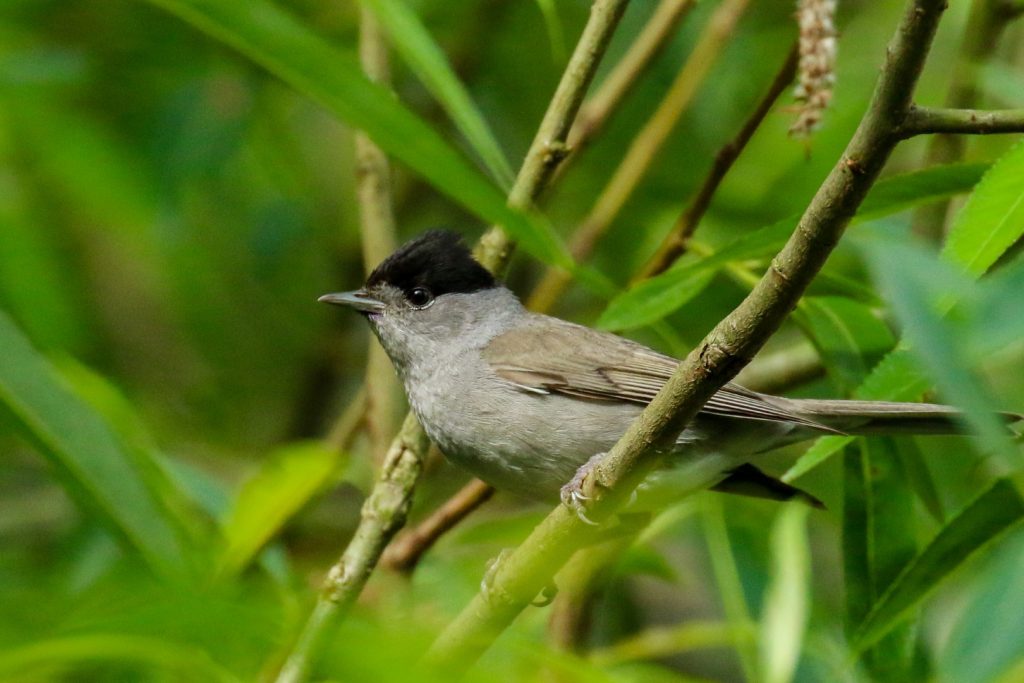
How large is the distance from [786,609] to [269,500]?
132 cm

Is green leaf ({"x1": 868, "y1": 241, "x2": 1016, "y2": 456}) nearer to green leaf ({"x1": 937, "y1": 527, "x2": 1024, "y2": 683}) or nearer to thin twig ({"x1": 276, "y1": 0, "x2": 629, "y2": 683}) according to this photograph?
green leaf ({"x1": 937, "y1": 527, "x2": 1024, "y2": 683})

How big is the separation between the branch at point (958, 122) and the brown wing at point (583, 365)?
4.59 ft

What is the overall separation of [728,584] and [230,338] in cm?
346

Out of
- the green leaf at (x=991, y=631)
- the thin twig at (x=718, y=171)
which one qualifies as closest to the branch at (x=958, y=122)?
the green leaf at (x=991, y=631)

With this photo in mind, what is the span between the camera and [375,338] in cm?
424

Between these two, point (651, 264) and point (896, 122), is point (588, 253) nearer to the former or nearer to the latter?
point (651, 264)

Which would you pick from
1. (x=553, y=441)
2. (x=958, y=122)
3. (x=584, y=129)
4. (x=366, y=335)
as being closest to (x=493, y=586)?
(x=553, y=441)

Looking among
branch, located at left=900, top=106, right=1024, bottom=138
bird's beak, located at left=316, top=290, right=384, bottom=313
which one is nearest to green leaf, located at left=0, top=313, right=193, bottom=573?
branch, located at left=900, top=106, right=1024, bottom=138

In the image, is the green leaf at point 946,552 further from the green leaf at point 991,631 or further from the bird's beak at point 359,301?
the bird's beak at point 359,301

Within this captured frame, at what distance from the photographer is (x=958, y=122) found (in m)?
1.81

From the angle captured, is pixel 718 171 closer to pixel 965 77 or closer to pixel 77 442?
pixel 965 77

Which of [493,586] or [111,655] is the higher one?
[111,655]

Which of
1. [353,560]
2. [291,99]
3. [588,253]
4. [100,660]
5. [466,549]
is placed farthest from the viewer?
[291,99]

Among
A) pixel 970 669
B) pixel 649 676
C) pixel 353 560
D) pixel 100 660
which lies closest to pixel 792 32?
pixel 649 676
